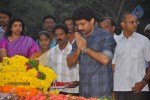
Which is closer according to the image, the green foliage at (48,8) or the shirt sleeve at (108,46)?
the shirt sleeve at (108,46)

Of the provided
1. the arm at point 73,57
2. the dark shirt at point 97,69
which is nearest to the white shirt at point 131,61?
the dark shirt at point 97,69

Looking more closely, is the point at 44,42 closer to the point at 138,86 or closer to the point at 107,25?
the point at 107,25

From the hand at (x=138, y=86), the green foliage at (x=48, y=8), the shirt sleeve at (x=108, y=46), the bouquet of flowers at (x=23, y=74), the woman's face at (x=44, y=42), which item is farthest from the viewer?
the green foliage at (x=48, y=8)

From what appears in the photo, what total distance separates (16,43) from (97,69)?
2572mm

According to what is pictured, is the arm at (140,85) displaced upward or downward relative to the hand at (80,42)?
downward

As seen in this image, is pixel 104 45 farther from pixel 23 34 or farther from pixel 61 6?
pixel 61 6

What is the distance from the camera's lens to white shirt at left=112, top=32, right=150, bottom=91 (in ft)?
22.5

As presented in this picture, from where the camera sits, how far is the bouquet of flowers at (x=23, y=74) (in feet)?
20.4

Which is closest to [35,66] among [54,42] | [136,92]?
[136,92]

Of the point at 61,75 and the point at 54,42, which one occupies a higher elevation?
the point at 54,42

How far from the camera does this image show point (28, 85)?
20.3 feet

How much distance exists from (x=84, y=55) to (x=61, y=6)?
37563mm

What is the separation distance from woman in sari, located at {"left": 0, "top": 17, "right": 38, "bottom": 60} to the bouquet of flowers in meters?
1.40

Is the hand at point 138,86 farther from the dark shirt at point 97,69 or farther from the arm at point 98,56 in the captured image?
the arm at point 98,56
